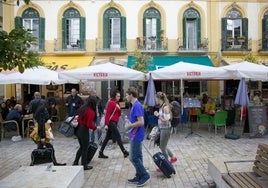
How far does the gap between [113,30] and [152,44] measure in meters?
2.36

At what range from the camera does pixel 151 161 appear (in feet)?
29.1

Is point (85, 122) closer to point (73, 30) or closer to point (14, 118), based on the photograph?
point (14, 118)

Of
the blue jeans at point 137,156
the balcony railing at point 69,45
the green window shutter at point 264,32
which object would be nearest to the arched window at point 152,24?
the balcony railing at point 69,45

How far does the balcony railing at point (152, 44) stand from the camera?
20812 millimetres

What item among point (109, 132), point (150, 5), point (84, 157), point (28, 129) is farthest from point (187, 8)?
point (84, 157)

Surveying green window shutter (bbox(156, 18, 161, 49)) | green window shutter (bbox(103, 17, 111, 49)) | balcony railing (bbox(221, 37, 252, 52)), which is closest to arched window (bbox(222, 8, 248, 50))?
balcony railing (bbox(221, 37, 252, 52))

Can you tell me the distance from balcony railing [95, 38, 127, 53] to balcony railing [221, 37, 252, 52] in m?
5.64

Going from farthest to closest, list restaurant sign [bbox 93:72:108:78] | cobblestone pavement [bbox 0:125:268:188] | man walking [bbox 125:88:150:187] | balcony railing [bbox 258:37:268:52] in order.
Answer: balcony railing [bbox 258:37:268:52], restaurant sign [bbox 93:72:108:78], cobblestone pavement [bbox 0:125:268:188], man walking [bbox 125:88:150:187]

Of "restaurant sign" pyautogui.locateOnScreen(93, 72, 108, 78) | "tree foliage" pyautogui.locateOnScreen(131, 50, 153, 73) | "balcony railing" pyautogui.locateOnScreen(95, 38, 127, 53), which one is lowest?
"restaurant sign" pyautogui.locateOnScreen(93, 72, 108, 78)

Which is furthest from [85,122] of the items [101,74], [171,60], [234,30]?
[234,30]

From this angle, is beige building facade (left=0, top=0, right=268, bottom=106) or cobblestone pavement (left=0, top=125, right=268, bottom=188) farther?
beige building facade (left=0, top=0, right=268, bottom=106)

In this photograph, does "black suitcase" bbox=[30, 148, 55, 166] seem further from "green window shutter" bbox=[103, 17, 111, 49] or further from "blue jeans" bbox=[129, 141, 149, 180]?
"green window shutter" bbox=[103, 17, 111, 49]

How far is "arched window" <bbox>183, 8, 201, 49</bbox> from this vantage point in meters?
21.3

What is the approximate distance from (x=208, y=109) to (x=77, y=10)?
10.4m
